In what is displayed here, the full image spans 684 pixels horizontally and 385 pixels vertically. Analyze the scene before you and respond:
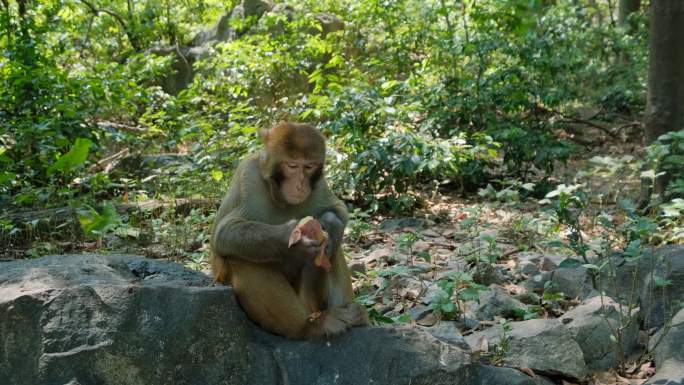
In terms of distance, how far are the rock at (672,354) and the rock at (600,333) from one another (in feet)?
0.71

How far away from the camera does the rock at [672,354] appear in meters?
3.89

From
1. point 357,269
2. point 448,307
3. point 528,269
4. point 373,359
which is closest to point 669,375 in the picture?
point 448,307

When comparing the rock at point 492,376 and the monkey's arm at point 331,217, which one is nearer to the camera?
the rock at point 492,376

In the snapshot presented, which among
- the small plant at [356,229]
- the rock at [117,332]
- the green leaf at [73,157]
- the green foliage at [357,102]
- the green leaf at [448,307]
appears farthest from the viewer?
the green foliage at [357,102]

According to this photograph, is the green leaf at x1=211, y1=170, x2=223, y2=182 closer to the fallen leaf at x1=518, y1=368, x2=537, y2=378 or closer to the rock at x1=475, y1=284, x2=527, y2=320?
the rock at x1=475, y1=284, x2=527, y2=320

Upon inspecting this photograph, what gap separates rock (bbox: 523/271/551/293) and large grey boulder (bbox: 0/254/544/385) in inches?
89.4

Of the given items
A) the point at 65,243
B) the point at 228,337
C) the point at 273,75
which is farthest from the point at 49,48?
the point at 228,337

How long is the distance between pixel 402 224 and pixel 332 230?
4450 mm

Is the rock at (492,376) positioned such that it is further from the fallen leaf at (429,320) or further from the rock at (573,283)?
the rock at (573,283)

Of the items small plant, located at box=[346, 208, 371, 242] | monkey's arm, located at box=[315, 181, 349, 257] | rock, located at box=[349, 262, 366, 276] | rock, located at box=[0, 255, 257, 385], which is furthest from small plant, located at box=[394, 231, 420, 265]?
rock, located at box=[0, 255, 257, 385]

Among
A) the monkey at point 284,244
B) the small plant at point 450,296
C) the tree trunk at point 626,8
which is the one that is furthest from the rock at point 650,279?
the tree trunk at point 626,8

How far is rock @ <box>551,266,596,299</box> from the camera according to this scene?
5461 mm

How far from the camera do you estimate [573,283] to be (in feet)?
18.2

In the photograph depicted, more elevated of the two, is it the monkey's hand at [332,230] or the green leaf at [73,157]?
the green leaf at [73,157]
